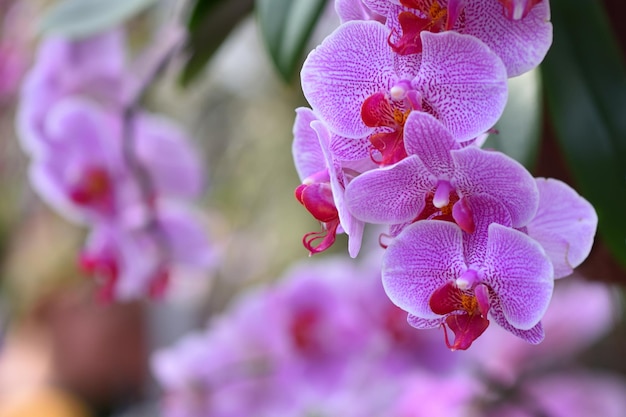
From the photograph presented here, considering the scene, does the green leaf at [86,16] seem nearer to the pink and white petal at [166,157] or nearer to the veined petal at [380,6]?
the pink and white petal at [166,157]

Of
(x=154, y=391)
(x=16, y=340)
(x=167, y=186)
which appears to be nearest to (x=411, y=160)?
(x=167, y=186)

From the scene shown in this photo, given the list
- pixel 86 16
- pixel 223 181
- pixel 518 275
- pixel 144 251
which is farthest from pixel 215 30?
pixel 223 181

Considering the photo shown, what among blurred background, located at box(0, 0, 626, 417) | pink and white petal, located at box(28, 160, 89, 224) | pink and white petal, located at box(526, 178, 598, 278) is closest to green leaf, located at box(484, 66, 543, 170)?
blurred background, located at box(0, 0, 626, 417)

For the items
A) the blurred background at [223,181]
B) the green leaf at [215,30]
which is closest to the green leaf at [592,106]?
the blurred background at [223,181]

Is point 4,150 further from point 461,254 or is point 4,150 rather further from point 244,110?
point 461,254

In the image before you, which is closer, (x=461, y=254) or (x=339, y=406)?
(x=461, y=254)

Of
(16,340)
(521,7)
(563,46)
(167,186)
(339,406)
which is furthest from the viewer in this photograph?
(16,340)
